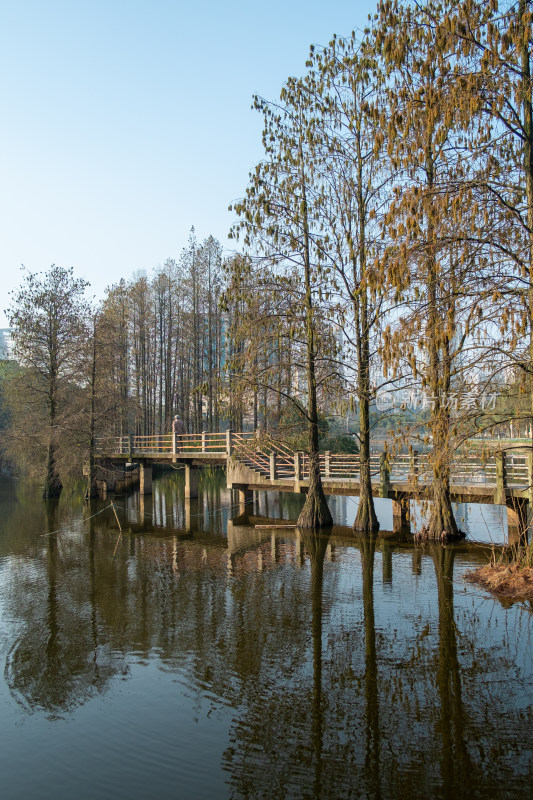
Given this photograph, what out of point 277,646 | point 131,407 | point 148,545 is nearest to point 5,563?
point 148,545

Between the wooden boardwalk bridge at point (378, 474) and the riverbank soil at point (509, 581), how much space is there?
1770 millimetres

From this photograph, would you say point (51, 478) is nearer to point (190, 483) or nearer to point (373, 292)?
point (190, 483)

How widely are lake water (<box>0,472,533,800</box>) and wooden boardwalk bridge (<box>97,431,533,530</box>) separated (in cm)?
201

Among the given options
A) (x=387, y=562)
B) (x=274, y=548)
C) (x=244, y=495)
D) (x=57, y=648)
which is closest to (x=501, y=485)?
(x=387, y=562)

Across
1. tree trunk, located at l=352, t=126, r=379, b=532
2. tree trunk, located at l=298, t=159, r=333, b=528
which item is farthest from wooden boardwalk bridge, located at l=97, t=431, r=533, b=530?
tree trunk, located at l=298, t=159, r=333, b=528

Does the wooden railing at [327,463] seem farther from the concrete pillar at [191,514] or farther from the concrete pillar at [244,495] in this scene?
the concrete pillar at [191,514]

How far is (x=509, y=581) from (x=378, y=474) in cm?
904

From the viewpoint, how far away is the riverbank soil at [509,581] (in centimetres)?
997

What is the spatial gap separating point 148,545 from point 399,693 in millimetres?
10889

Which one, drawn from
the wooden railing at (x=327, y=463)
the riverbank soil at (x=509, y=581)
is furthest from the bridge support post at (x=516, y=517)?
the riverbank soil at (x=509, y=581)

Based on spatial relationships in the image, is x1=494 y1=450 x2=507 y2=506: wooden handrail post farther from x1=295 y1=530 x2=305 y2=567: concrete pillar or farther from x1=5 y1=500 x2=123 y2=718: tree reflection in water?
x1=5 y1=500 x2=123 y2=718: tree reflection in water

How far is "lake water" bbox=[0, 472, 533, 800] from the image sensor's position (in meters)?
5.20

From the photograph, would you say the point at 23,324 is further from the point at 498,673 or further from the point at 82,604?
the point at 498,673

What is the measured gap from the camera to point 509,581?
1039cm
